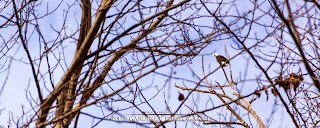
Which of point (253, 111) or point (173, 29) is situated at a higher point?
point (173, 29)

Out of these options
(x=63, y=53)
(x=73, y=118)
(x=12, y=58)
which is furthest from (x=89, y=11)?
(x=73, y=118)

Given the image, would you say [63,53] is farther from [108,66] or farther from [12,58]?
[12,58]

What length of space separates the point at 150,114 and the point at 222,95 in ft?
4.42

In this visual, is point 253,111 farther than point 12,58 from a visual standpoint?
Yes

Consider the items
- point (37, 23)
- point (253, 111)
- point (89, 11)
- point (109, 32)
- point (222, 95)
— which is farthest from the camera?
point (222, 95)

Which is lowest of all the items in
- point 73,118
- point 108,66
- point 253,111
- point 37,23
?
point 73,118

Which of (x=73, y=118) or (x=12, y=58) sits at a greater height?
(x=12, y=58)

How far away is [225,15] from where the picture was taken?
135 inches

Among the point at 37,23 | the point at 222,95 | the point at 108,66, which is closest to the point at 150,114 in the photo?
the point at 108,66

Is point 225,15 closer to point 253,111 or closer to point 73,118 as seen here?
point 253,111

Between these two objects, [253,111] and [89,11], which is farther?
[253,111]

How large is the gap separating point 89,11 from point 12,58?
107 cm

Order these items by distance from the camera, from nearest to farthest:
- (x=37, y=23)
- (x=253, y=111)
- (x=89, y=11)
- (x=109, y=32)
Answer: (x=37, y=23), (x=109, y=32), (x=89, y=11), (x=253, y=111)

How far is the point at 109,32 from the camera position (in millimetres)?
3508
